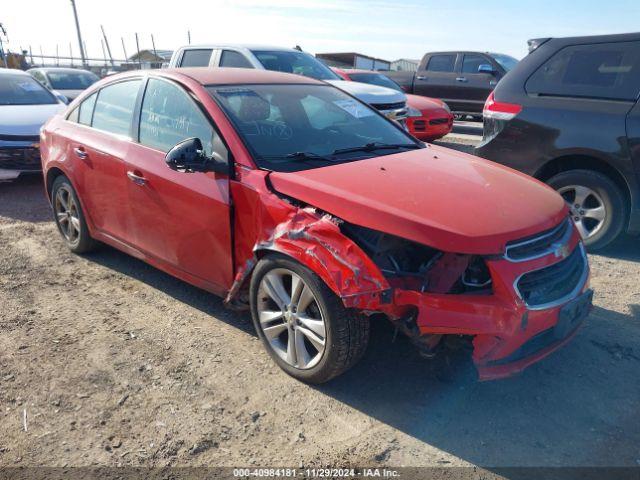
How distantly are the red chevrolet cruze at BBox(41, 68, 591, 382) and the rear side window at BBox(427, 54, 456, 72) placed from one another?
10.4 m

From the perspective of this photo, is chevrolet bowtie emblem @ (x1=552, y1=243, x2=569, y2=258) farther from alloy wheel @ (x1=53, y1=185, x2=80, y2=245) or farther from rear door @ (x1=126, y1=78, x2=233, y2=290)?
alloy wheel @ (x1=53, y1=185, x2=80, y2=245)

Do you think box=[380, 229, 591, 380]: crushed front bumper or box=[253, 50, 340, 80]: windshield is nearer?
box=[380, 229, 591, 380]: crushed front bumper

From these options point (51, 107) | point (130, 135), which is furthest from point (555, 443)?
point (51, 107)

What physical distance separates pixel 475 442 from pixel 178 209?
2261 mm

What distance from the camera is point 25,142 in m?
7.23

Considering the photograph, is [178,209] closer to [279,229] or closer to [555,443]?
[279,229]

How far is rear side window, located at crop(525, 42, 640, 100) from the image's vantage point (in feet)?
15.5

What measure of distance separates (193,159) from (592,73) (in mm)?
3839

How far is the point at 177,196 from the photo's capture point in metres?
3.53

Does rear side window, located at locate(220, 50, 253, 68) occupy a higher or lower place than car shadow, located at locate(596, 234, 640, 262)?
higher

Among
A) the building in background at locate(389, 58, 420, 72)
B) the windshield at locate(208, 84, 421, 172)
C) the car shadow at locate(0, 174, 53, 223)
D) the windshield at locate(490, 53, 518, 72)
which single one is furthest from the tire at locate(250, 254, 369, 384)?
the building in background at locate(389, 58, 420, 72)

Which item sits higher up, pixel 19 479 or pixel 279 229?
pixel 279 229

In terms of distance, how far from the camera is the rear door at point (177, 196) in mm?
3352

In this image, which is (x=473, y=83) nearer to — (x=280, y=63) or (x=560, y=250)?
(x=280, y=63)
